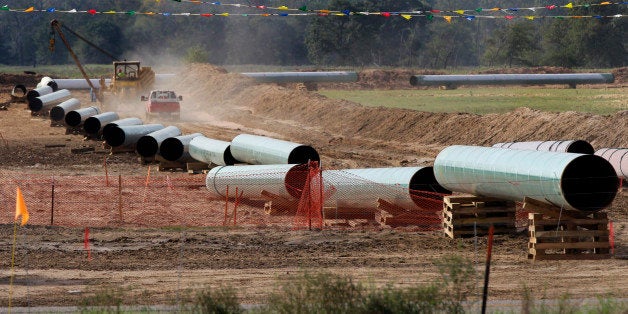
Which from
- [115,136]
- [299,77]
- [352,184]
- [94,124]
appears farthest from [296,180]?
[299,77]

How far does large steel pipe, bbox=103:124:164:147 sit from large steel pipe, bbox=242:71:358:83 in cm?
3996

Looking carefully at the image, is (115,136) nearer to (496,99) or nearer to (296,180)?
(296,180)


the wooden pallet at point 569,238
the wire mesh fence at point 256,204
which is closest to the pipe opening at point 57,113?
the wire mesh fence at point 256,204

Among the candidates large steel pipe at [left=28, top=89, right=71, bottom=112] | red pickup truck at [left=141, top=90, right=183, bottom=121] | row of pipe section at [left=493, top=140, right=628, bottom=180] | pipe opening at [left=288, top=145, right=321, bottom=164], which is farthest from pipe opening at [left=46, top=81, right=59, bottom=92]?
row of pipe section at [left=493, top=140, right=628, bottom=180]

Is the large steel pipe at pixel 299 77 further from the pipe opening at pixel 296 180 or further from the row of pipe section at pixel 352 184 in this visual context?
the pipe opening at pixel 296 180

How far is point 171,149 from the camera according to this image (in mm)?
39594

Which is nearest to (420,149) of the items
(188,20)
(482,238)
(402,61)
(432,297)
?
(482,238)

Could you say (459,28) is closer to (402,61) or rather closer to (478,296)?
(402,61)

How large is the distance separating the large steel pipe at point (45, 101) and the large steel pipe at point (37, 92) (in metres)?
0.61

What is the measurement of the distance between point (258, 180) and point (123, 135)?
1514 cm

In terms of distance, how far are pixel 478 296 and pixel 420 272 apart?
9.43ft

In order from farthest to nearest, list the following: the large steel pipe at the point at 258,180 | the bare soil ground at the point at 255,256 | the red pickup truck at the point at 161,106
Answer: the red pickup truck at the point at 161,106 < the large steel pipe at the point at 258,180 < the bare soil ground at the point at 255,256

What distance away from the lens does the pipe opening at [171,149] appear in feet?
129

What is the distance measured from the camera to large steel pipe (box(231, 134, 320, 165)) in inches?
1296
